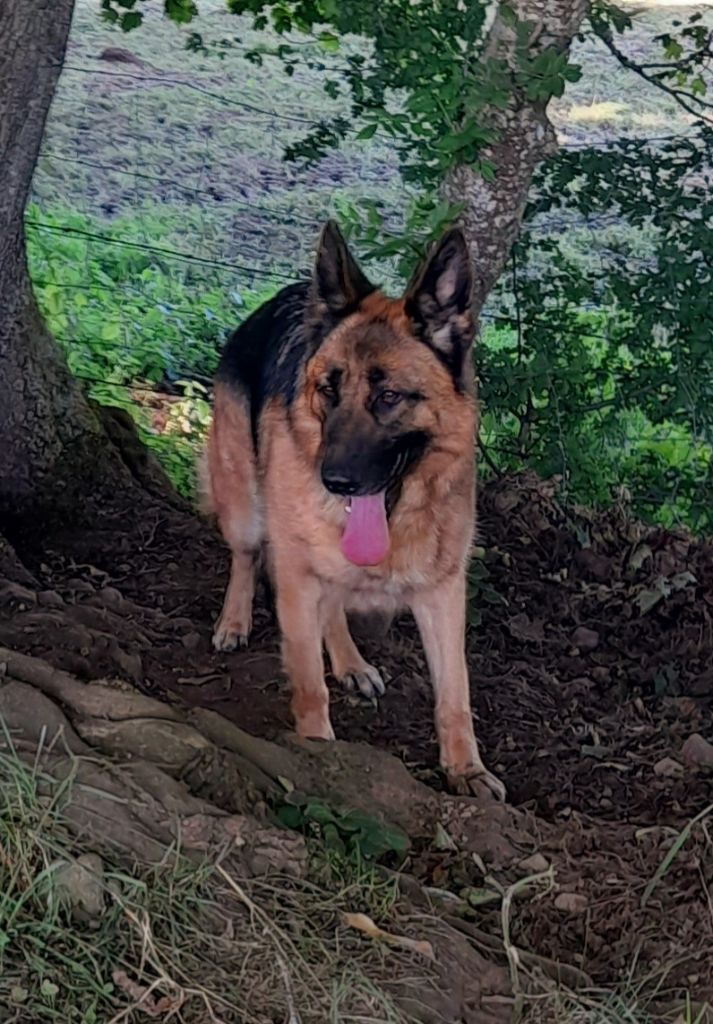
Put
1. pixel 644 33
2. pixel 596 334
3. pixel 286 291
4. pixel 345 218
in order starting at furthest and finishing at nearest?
pixel 644 33 → pixel 596 334 → pixel 286 291 → pixel 345 218

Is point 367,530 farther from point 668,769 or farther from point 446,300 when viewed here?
point 668,769

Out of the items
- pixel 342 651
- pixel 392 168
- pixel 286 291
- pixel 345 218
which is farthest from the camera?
pixel 392 168

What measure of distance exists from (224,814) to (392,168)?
880 cm

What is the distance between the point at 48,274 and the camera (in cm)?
Result: 795

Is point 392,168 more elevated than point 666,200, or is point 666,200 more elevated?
point 666,200

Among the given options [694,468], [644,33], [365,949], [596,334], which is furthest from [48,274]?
[644,33]

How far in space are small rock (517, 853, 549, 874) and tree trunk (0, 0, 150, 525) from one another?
8.85ft

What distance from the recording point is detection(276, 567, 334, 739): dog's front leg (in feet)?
14.4

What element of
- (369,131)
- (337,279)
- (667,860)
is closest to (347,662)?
(337,279)

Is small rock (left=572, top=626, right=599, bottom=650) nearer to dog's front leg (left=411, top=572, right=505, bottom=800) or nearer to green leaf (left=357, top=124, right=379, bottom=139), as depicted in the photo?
dog's front leg (left=411, top=572, right=505, bottom=800)

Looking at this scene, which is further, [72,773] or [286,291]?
[286,291]

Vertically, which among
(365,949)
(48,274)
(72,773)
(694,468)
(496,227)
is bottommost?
(48,274)

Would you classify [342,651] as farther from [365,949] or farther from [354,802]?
[365,949]

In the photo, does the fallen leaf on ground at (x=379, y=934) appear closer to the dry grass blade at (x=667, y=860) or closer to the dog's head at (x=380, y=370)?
the dry grass blade at (x=667, y=860)
